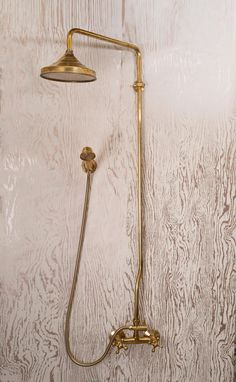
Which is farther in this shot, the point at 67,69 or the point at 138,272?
the point at 138,272

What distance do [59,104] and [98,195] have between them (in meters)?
0.39

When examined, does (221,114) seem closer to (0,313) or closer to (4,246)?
(4,246)

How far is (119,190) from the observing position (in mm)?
1809

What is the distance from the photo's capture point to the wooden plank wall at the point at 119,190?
174cm

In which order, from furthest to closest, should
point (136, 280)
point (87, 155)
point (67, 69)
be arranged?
point (136, 280)
point (87, 155)
point (67, 69)

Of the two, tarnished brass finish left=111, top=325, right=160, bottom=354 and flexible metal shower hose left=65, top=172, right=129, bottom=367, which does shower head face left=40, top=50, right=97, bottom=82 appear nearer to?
flexible metal shower hose left=65, top=172, right=129, bottom=367

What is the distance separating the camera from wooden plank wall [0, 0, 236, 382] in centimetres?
174

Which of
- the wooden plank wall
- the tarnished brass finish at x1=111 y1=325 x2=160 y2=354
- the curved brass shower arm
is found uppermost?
the curved brass shower arm

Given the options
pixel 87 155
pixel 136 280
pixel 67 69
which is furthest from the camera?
pixel 136 280

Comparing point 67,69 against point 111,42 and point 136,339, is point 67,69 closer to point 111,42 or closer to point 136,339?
point 111,42

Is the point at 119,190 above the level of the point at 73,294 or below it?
above

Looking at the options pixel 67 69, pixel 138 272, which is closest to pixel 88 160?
pixel 67 69

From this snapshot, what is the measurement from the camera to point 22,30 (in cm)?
172

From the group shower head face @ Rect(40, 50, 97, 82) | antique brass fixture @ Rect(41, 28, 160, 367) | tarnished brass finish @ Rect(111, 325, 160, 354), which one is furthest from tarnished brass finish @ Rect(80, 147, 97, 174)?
tarnished brass finish @ Rect(111, 325, 160, 354)
